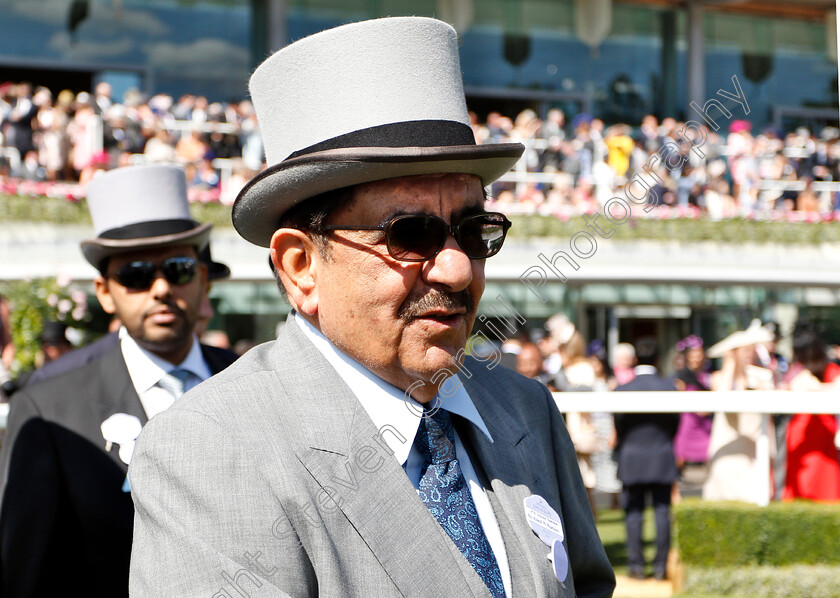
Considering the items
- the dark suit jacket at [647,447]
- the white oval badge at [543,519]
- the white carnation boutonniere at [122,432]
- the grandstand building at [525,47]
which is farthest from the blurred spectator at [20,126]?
the white oval badge at [543,519]

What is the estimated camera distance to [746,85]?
26078 mm

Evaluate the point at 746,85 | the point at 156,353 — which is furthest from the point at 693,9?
the point at 156,353

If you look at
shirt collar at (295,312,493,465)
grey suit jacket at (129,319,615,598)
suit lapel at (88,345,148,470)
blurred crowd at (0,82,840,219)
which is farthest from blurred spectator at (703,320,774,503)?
blurred crowd at (0,82,840,219)

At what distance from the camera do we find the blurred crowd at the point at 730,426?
5500mm

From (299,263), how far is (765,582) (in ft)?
14.2

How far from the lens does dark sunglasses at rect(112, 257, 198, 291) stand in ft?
11.2

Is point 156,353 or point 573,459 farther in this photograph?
point 156,353

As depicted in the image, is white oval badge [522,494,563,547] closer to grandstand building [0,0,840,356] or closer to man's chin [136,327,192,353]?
man's chin [136,327,192,353]

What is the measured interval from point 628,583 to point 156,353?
4016 millimetres

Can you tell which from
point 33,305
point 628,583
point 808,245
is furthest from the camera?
point 808,245

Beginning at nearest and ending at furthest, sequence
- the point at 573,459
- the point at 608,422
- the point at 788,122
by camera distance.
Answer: the point at 573,459 → the point at 608,422 → the point at 788,122

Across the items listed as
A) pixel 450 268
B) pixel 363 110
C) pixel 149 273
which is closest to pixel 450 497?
pixel 450 268

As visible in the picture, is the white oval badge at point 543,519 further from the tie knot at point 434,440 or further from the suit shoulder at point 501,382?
the suit shoulder at point 501,382

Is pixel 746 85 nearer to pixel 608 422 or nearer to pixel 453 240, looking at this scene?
pixel 608 422
